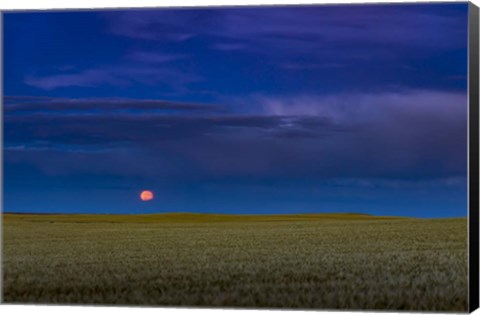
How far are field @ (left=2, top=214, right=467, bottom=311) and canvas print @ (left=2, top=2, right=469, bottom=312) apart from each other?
4 cm

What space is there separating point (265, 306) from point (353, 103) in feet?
8.50

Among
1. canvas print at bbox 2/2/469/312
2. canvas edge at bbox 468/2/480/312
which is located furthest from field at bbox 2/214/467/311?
canvas edge at bbox 468/2/480/312

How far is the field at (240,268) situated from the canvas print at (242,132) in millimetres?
41

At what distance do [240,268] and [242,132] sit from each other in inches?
84.1

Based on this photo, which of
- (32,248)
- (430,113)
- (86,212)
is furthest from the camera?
(32,248)

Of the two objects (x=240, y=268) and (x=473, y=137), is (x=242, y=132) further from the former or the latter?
(x=473, y=137)

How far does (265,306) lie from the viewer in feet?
47.2

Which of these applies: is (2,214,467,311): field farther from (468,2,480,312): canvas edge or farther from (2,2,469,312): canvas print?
(468,2,480,312): canvas edge

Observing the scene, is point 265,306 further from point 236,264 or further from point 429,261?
point 429,261

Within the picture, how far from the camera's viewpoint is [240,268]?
52.4 feet

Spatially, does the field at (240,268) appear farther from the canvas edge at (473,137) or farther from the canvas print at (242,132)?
the canvas edge at (473,137)

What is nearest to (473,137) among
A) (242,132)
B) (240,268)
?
(242,132)

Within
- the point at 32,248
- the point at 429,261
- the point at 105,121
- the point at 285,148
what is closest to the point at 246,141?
the point at 285,148

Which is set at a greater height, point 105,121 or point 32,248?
point 105,121
